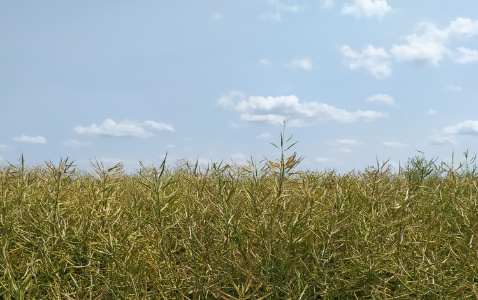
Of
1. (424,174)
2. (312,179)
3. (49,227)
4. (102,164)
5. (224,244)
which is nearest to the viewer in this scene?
(224,244)

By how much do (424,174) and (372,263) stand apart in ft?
8.22

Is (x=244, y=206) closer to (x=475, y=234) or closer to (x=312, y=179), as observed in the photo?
(x=475, y=234)

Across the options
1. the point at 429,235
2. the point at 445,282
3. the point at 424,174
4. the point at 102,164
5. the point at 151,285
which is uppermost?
the point at 424,174

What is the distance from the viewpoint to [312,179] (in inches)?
149

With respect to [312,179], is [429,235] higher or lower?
lower

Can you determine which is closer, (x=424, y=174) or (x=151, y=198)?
(x=151, y=198)

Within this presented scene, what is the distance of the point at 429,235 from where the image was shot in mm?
2271

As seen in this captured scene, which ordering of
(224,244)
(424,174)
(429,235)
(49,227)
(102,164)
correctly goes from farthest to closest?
(424,174), (102,164), (49,227), (429,235), (224,244)

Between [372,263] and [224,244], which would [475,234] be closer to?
[372,263]

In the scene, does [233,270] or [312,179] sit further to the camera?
[312,179]

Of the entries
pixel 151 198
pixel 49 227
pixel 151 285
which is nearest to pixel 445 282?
pixel 151 285

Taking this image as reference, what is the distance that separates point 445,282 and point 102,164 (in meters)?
1.93

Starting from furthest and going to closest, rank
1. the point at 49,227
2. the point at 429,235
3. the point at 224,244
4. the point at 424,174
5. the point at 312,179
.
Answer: the point at 424,174
the point at 312,179
the point at 49,227
the point at 429,235
the point at 224,244

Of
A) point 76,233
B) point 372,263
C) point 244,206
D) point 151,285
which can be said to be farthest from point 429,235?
point 76,233
